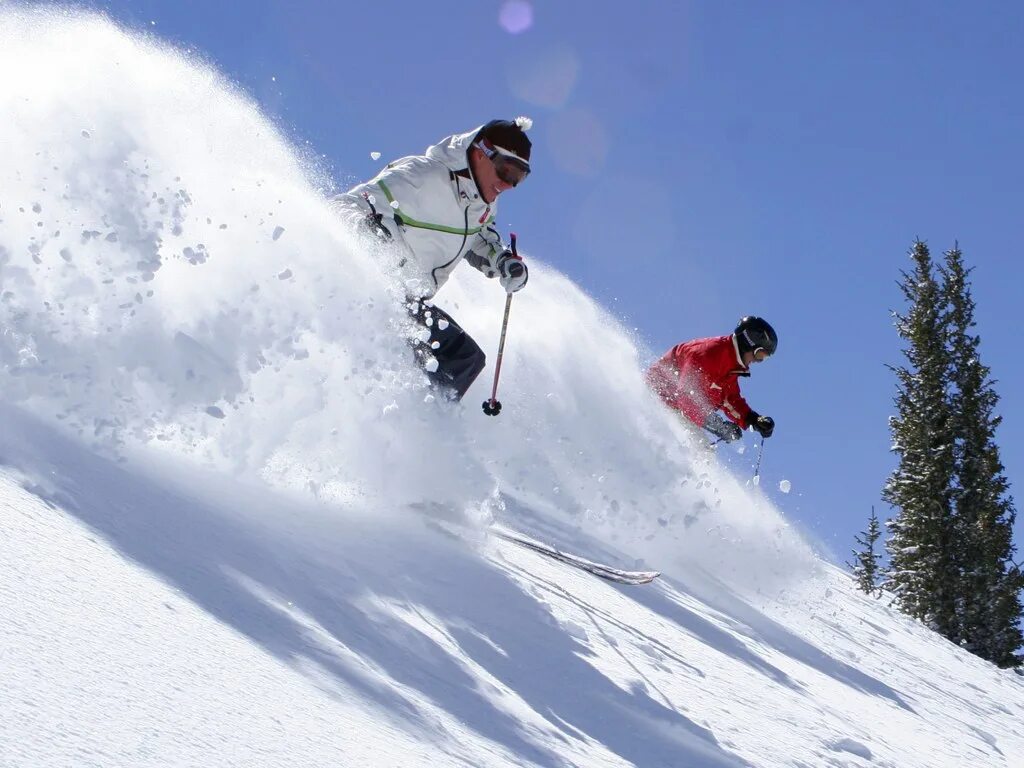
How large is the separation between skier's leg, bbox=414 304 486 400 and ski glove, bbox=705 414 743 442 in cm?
448

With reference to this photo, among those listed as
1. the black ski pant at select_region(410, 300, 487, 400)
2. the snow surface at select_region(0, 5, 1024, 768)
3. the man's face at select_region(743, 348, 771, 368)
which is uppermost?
the man's face at select_region(743, 348, 771, 368)

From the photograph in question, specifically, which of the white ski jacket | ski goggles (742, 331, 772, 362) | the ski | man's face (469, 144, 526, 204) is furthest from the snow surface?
ski goggles (742, 331, 772, 362)

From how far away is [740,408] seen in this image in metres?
9.95

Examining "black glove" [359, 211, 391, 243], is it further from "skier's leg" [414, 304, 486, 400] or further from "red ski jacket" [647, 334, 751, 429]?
"red ski jacket" [647, 334, 751, 429]

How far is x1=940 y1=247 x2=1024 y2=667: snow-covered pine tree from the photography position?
21.2m

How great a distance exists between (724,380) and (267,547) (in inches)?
291

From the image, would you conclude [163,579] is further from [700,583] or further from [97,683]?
[700,583]

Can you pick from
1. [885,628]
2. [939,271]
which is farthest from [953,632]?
[885,628]

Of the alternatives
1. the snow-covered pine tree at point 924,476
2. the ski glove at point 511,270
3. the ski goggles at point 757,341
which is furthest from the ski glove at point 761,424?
the snow-covered pine tree at point 924,476

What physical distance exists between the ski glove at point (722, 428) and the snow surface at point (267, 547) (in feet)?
8.99

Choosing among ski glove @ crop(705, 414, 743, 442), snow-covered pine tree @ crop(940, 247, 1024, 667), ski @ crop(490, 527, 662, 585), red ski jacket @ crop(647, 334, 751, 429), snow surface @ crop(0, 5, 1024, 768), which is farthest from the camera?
snow-covered pine tree @ crop(940, 247, 1024, 667)

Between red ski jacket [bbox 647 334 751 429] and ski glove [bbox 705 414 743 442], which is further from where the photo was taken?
red ski jacket [bbox 647 334 751 429]

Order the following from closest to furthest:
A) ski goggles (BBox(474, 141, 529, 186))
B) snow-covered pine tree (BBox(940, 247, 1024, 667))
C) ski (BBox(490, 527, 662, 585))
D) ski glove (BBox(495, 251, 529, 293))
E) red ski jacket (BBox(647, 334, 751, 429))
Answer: ski (BBox(490, 527, 662, 585))
ski goggles (BBox(474, 141, 529, 186))
ski glove (BBox(495, 251, 529, 293))
red ski jacket (BBox(647, 334, 751, 429))
snow-covered pine tree (BBox(940, 247, 1024, 667))

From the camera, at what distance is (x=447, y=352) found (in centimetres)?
580
